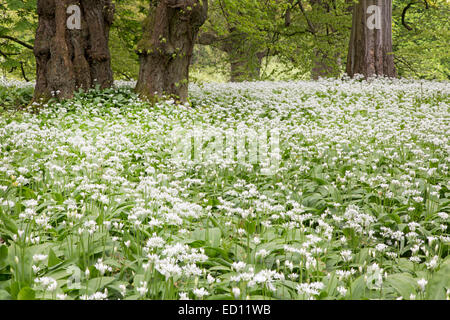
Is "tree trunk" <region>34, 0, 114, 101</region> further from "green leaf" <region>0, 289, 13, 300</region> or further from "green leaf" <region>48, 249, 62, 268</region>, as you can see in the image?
"green leaf" <region>0, 289, 13, 300</region>

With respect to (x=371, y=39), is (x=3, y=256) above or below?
below

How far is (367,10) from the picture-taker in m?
12.5

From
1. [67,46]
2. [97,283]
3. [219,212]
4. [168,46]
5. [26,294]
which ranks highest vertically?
[67,46]

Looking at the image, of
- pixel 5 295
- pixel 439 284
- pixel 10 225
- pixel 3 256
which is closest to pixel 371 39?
pixel 439 284

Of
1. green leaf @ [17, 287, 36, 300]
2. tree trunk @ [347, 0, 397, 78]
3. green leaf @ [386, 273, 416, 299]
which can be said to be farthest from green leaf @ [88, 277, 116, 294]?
tree trunk @ [347, 0, 397, 78]

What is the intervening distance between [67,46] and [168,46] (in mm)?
2613

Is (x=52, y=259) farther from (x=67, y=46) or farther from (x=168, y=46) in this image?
(x=67, y=46)

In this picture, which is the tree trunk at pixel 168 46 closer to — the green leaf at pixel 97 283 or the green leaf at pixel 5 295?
the green leaf at pixel 97 283

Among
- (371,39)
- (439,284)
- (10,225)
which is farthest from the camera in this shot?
(371,39)

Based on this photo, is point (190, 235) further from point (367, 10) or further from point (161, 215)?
point (367, 10)

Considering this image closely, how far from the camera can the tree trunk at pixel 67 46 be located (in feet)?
30.2

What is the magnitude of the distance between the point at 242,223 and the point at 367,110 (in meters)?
5.79

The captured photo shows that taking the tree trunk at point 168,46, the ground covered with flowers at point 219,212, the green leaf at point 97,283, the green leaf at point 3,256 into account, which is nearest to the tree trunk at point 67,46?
the ground covered with flowers at point 219,212

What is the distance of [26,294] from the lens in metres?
1.97
